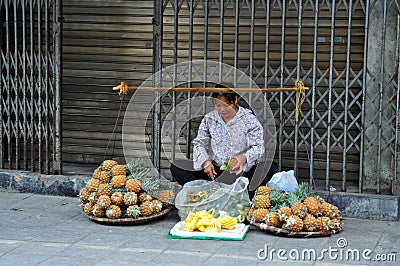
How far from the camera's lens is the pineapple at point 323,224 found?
596 centimetres

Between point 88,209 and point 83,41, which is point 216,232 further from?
point 83,41

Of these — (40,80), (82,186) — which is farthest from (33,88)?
(82,186)

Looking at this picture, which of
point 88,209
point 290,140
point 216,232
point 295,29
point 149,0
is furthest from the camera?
point 149,0

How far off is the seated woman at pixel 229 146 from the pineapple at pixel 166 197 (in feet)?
0.76

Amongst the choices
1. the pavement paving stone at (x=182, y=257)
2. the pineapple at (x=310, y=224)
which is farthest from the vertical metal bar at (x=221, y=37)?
the pavement paving stone at (x=182, y=257)

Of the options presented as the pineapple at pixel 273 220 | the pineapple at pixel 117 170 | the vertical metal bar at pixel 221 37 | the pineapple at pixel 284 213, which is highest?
the vertical metal bar at pixel 221 37

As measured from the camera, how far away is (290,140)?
697 centimetres

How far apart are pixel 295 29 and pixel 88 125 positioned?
2809 mm

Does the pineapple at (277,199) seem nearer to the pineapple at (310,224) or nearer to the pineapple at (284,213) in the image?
the pineapple at (284,213)

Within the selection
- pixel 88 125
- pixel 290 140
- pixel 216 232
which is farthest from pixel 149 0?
pixel 216 232

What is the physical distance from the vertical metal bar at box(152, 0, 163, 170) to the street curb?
0.84 metres

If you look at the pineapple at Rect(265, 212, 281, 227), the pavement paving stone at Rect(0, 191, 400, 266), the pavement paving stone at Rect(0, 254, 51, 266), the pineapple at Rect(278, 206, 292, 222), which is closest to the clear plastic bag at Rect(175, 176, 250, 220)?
the pavement paving stone at Rect(0, 191, 400, 266)

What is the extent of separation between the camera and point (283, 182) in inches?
257

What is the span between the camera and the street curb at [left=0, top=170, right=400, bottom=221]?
655 centimetres
